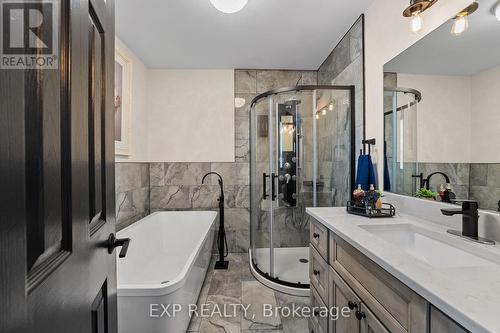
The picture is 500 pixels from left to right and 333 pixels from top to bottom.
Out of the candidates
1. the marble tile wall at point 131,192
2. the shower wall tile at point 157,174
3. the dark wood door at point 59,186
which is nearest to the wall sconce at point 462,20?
the dark wood door at point 59,186

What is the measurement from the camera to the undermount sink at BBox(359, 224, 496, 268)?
0.96m

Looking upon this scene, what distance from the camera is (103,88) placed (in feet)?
2.66

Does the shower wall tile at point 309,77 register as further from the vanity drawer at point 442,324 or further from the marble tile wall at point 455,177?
the vanity drawer at point 442,324

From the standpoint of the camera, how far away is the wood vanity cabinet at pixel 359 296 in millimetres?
683

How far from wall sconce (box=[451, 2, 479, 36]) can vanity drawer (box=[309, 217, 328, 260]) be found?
4.14 ft

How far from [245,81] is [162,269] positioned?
252 centimetres

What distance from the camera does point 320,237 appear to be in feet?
4.97

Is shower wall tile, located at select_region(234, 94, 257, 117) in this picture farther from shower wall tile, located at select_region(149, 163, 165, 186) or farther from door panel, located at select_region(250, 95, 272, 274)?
shower wall tile, located at select_region(149, 163, 165, 186)

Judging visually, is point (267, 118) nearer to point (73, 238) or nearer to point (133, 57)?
point (133, 57)

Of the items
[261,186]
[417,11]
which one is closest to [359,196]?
[417,11]

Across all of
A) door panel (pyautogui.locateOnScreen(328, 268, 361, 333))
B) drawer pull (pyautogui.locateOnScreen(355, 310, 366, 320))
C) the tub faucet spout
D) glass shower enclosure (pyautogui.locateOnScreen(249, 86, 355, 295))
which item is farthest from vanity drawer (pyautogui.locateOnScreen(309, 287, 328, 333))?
the tub faucet spout

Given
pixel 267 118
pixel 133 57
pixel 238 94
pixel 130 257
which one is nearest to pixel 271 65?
pixel 238 94

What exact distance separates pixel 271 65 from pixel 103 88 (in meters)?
2.64
